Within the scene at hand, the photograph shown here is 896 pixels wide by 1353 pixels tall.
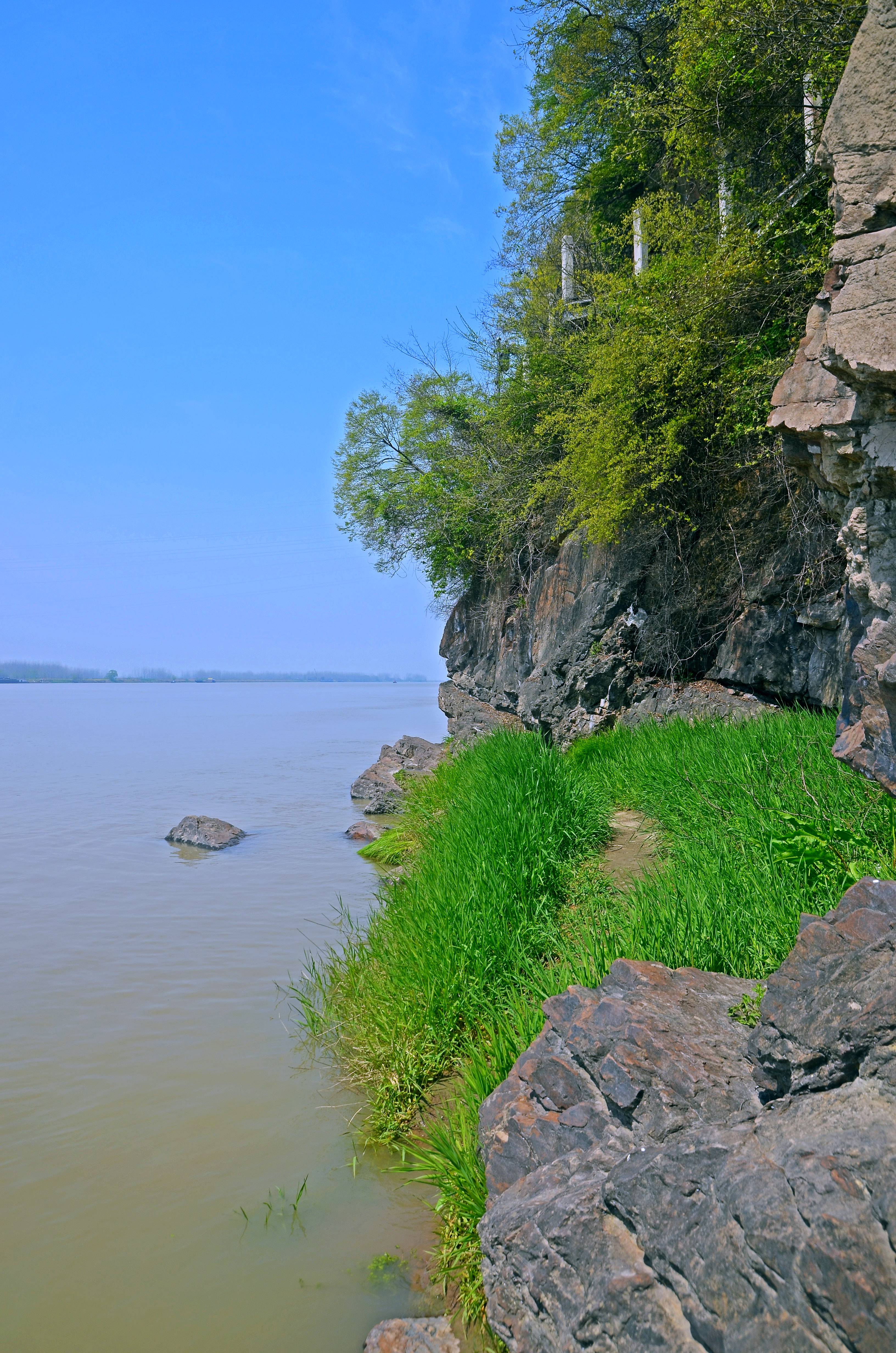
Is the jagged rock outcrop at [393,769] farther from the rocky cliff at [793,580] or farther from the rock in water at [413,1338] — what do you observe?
the rock in water at [413,1338]

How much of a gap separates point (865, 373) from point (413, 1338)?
16.8ft

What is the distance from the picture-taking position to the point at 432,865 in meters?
7.09

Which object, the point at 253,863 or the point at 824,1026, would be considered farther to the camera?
the point at 253,863

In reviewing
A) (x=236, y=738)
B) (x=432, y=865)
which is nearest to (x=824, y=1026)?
(x=432, y=865)

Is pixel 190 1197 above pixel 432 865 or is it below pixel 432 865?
below

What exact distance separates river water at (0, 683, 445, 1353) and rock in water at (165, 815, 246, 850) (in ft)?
1.23

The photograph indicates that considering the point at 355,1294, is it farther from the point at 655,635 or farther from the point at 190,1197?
the point at 655,635

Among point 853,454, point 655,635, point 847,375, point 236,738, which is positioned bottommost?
point 236,738

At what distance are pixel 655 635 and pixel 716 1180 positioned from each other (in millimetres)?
10960

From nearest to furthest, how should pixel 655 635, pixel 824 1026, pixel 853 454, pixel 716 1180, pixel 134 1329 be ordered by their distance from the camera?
pixel 716 1180, pixel 824 1026, pixel 134 1329, pixel 853 454, pixel 655 635

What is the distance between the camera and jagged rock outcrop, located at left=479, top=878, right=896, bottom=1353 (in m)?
1.95

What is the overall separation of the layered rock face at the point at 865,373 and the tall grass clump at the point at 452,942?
255 centimetres

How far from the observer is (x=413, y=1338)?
327cm

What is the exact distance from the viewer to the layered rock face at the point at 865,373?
4.48m
